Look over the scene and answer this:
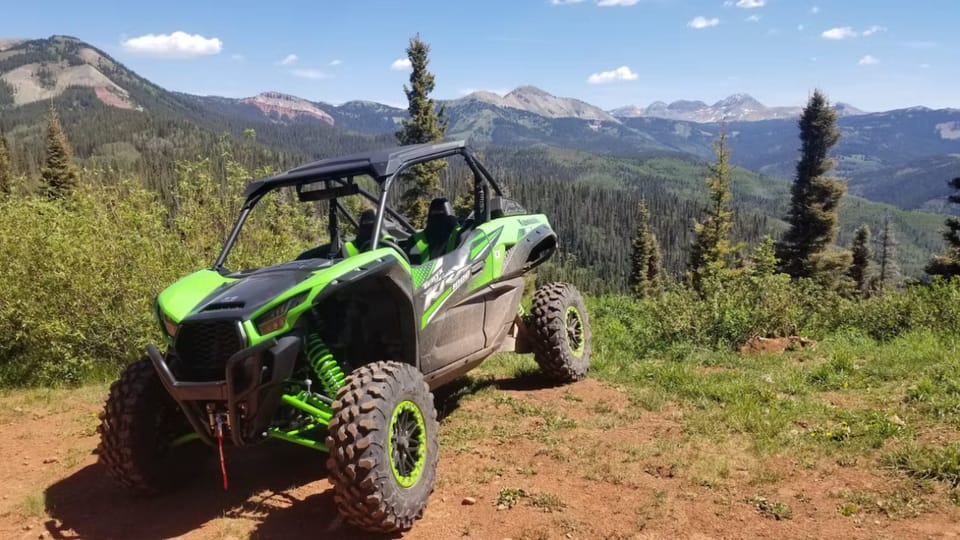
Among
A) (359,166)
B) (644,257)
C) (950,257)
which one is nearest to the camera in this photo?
(359,166)

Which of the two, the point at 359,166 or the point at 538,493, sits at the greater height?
the point at 359,166

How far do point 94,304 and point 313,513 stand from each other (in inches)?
292

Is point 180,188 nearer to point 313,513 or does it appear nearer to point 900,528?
point 313,513

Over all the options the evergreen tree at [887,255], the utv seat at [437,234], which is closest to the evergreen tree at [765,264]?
the utv seat at [437,234]

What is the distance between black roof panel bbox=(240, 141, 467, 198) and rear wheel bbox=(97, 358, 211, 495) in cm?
197

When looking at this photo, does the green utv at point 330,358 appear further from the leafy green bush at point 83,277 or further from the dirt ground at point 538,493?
the leafy green bush at point 83,277

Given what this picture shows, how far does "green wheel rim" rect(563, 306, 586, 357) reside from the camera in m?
8.24

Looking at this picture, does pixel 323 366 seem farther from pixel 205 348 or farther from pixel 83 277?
pixel 83 277

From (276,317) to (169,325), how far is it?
980 millimetres

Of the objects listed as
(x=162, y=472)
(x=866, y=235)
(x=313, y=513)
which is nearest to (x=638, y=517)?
(x=313, y=513)

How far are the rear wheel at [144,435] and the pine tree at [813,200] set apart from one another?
127ft

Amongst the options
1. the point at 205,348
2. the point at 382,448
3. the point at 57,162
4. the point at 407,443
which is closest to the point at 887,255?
the point at 57,162

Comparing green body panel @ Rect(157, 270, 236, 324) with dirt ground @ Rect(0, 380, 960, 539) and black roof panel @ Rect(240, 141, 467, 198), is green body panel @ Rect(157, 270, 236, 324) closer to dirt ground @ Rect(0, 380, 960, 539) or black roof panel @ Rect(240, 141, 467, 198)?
black roof panel @ Rect(240, 141, 467, 198)

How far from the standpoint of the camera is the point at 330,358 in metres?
5.17
